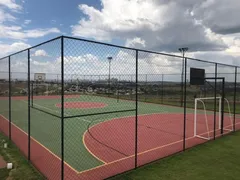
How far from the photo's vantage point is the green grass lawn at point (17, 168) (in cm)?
515

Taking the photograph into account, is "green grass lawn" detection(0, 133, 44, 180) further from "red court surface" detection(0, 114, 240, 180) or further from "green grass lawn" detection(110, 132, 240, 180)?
"green grass lawn" detection(110, 132, 240, 180)

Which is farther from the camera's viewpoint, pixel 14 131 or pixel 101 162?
pixel 14 131

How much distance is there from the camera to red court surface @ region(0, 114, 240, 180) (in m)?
5.59

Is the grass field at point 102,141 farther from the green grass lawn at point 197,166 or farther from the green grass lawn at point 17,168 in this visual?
the green grass lawn at point 197,166

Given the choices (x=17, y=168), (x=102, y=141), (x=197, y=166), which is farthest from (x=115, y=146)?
(x=17, y=168)

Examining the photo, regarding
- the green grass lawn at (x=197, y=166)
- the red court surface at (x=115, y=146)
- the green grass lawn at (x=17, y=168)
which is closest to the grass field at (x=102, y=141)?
the red court surface at (x=115, y=146)

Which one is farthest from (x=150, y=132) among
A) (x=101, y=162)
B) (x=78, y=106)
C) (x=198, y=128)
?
(x=78, y=106)

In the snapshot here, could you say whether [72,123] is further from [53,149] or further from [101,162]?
[101,162]

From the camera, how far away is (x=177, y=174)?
5426 mm

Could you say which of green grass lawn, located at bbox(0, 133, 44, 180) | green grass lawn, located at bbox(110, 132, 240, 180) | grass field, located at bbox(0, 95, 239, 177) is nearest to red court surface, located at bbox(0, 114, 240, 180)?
grass field, located at bbox(0, 95, 239, 177)

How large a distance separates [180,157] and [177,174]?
4.14 ft

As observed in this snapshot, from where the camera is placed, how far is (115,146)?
304 inches

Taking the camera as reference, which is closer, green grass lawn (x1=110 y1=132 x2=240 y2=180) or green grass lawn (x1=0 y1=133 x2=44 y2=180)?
green grass lawn (x1=0 y1=133 x2=44 y2=180)

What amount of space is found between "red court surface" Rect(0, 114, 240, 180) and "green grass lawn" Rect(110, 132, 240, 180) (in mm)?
431
